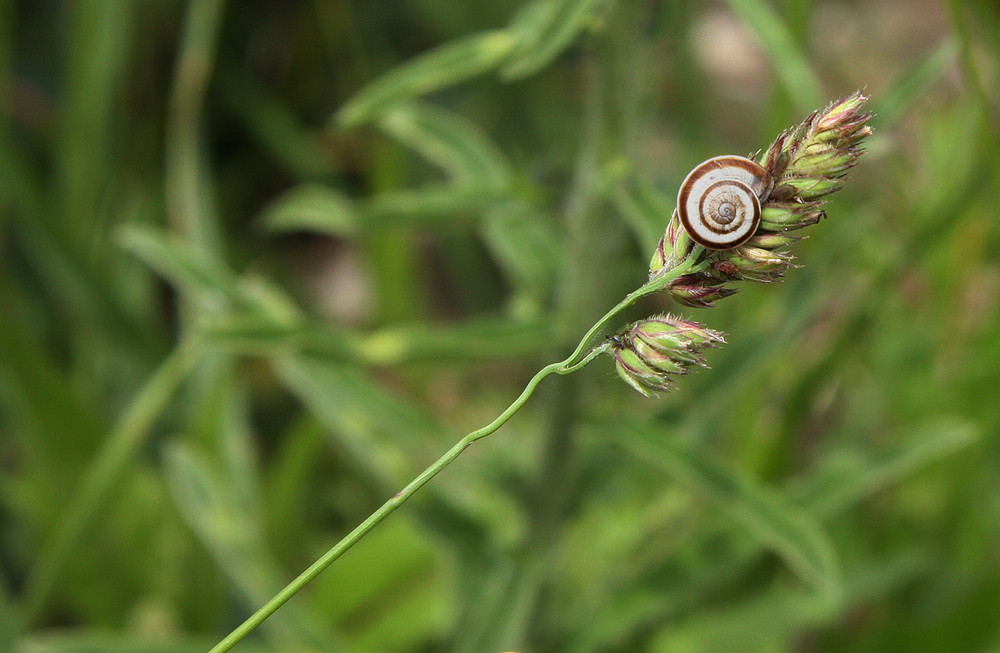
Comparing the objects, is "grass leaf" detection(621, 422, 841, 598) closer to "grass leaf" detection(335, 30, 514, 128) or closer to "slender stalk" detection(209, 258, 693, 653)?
"grass leaf" detection(335, 30, 514, 128)

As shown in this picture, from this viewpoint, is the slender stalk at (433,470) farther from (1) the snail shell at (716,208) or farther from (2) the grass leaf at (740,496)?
(2) the grass leaf at (740,496)

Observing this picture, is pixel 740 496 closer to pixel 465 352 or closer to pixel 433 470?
pixel 465 352

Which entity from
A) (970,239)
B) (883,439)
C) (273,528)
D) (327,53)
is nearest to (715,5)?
(327,53)

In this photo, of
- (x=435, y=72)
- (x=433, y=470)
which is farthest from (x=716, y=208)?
(x=435, y=72)

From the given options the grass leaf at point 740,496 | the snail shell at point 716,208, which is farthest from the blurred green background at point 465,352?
the snail shell at point 716,208

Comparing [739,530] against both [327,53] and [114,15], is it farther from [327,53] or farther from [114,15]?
[327,53]

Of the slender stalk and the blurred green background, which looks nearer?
the slender stalk

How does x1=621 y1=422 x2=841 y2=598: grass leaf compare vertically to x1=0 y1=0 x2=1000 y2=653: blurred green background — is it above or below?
below

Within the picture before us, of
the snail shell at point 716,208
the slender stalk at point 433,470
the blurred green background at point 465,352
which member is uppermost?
the blurred green background at point 465,352

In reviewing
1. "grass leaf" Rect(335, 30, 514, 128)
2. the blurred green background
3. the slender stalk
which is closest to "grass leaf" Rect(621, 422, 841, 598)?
the blurred green background
